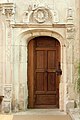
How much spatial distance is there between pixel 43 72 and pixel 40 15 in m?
1.59

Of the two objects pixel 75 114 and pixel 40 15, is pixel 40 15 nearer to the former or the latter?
pixel 40 15

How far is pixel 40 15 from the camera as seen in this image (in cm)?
898

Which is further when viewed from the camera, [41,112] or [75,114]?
[41,112]

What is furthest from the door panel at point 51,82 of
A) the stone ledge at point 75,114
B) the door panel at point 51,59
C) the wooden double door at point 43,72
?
the stone ledge at point 75,114

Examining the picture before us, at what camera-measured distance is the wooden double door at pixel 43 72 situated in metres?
9.66

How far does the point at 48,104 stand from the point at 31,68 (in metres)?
1.06

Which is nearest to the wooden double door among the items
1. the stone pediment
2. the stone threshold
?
the stone threshold

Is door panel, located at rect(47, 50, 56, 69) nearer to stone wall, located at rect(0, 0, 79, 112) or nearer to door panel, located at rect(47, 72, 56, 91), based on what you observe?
door panel, located at rect(47, 72, 56, 91)

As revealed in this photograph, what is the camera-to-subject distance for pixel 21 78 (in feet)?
30.1

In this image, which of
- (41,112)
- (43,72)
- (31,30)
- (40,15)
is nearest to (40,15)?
(40,15)

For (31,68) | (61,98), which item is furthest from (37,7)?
(61,98)

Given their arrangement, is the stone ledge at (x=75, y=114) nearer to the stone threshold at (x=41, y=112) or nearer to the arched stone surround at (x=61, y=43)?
the stone threshold at (x=41, y=112)

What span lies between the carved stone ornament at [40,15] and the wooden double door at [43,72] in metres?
0.78

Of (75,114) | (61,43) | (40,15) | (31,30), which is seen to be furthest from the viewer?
(61,43)
